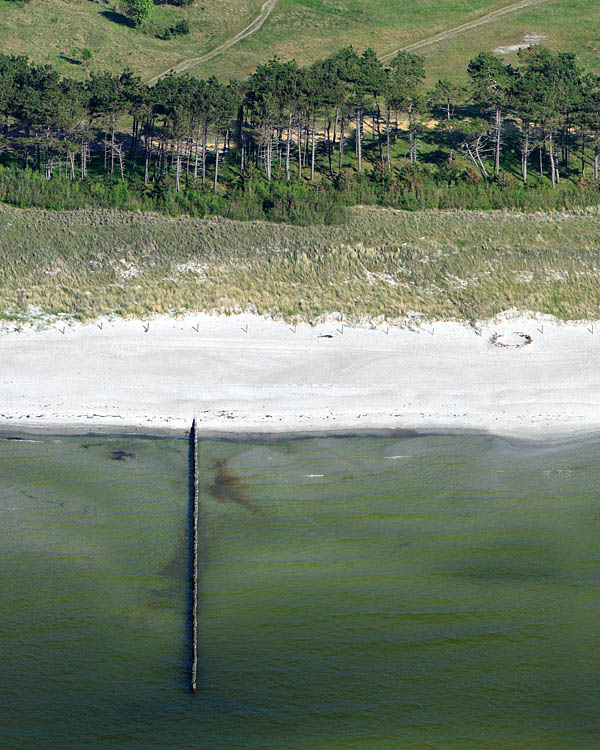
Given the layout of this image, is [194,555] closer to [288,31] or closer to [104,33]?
[104,33]

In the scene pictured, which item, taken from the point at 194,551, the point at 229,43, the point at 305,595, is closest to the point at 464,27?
the point at 229,43

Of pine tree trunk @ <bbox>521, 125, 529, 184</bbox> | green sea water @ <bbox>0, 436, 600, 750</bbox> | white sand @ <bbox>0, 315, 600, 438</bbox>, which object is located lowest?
green sea water @ <bbox>0, 436, 600, 750</bbox>

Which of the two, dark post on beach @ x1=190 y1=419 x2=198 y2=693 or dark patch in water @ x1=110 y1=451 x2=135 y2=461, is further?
dark patch in water @ x1=110 y1=451 x2=135 y2=461

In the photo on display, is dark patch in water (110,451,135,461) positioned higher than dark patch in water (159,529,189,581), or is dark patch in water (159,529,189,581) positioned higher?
dark patch in water (110,451,135,461)

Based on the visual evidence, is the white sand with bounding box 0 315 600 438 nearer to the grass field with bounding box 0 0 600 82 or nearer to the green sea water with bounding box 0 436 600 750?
the green sea water with bounding box 0 436 600 750

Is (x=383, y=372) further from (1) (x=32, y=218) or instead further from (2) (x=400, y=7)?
(2) (x=400, y=7)

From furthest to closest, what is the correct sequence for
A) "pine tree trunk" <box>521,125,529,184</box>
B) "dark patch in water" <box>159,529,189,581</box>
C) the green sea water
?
"pine tree trunk" <box>521,125,529,184</box>, "dark patch in water" <box>159,529,189,581</box>, the green sea water

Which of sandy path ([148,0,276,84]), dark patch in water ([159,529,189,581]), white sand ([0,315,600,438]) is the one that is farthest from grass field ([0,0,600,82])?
dark patch in water ([159,529,189,581])
